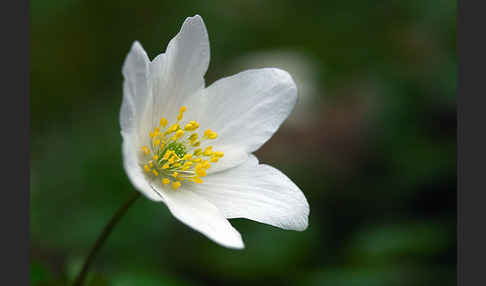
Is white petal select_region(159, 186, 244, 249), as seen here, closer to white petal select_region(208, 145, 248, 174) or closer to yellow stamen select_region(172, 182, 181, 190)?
yellow stamen select_region(172, 182, 181, 190)

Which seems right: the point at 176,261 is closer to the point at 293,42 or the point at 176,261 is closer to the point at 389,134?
the point at 389,134

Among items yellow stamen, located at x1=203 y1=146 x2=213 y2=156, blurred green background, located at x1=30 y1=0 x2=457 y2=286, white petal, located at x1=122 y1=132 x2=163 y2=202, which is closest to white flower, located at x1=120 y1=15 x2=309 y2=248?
yellow stamen, located at x1=203 y1=146 x2=213 y2=156

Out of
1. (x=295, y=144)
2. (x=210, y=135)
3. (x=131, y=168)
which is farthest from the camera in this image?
(x=295, y=144)

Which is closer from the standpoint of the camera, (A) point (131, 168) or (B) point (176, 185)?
(A) point (131, 168)

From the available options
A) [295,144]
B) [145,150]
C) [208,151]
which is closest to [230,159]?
[208,151]

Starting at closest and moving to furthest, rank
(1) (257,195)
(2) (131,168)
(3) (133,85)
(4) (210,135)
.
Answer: (2) (131,168) < (3) (133,85) < (1) (257,195) < (4) (210,135)

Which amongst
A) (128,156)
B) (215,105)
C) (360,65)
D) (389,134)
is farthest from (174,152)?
(360,65)

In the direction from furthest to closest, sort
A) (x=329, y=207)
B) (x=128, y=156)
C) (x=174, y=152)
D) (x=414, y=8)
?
1. (x=414, y=8)
2. (x=329, y=207)
3. (x=174, y=152)
4. (x=128, y=156)

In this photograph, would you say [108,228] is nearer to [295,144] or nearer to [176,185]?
[176,185]
